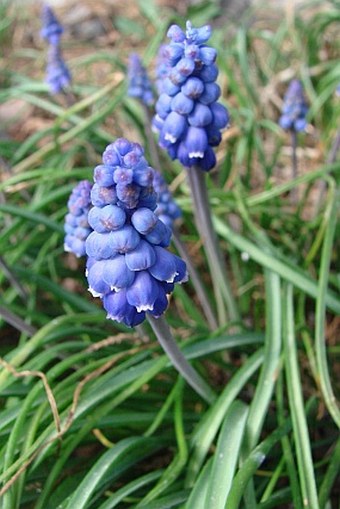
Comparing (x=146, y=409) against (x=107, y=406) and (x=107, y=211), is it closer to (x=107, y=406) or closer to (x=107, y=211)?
(x=107, y=406)

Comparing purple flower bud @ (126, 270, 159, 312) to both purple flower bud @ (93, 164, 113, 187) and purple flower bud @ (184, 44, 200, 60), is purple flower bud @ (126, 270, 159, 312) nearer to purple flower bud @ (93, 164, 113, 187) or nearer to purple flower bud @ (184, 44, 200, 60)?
purple flower bud @ (93, 164, 113, 187)

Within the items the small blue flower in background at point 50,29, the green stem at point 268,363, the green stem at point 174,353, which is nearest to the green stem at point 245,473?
the green stem at point 268,363

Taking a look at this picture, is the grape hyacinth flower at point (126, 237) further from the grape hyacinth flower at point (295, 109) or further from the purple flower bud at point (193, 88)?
the grape hyacinth flower at point (295, 109)

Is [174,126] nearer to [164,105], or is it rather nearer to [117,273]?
[164,105]

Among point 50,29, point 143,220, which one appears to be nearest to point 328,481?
point 143,220

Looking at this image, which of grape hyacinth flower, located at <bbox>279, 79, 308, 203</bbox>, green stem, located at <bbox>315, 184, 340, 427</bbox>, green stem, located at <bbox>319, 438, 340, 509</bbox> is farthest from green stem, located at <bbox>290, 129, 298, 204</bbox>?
green stem, located at <bbox>319, 438, 340, 509</bbox>

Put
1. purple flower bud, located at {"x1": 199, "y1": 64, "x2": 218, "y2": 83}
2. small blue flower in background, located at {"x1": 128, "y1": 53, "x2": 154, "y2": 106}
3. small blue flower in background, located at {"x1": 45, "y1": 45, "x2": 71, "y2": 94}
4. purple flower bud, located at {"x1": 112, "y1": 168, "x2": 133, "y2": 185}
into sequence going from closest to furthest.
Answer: purple flower bud, located at {"x1": 112, "y1": 168, "x2": 133, "y2": 185} < purple flower bud, located at {"x1": 199, "y1": 64, "x2": 218, "y2": 83} < small blue flower in background, located at {"x1": 128, "y1": 53, "x2": 154, "y2": 106} < small blue flower in background, located at {"x1": 45, "y1": 45, "x2": 71, "y2": 94}
